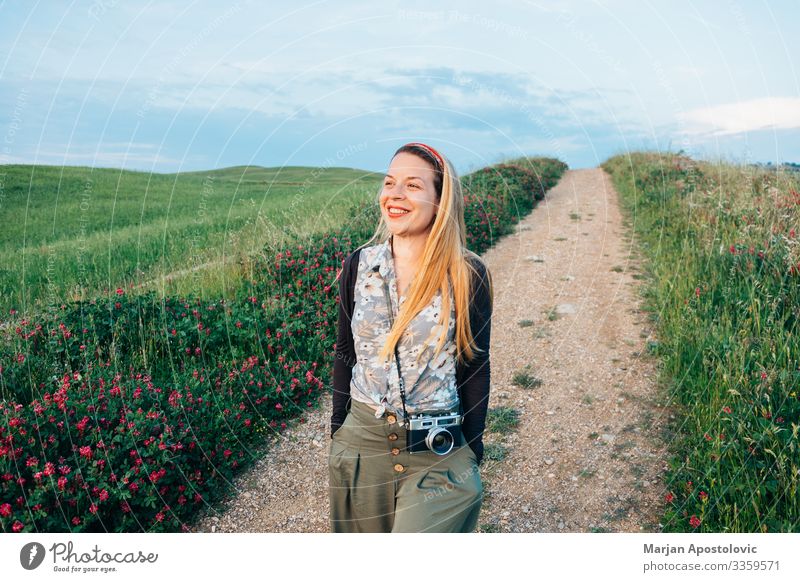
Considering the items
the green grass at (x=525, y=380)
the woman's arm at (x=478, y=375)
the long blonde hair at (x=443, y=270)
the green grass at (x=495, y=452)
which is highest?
the long blonde hair at (x=443, y=270)

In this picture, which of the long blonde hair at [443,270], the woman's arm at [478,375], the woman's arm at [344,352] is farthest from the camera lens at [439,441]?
the woman's arm at [344,352]

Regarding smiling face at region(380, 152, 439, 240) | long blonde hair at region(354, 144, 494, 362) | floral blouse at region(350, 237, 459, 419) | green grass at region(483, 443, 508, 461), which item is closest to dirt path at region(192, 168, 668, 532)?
green grass at region(483, 443, 508, 461)

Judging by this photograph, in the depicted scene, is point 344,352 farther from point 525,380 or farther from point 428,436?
point 525,380

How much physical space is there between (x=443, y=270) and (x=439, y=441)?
909 mm

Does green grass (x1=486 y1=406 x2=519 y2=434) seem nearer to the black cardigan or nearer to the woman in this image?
the black cardigan

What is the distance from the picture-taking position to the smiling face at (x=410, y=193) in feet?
9.86

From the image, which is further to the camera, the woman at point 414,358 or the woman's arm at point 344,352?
the woman's arm at point 344,352

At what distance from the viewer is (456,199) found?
3066 mm

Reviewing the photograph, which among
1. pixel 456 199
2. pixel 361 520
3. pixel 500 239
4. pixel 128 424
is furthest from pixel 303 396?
pixel 500 239

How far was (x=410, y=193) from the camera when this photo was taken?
300 centimetres

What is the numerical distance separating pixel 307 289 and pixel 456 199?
5.36 meters

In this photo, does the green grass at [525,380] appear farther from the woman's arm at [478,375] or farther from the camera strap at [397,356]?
the camera strap at [397,356]

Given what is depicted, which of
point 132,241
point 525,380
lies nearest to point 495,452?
point 525,380
